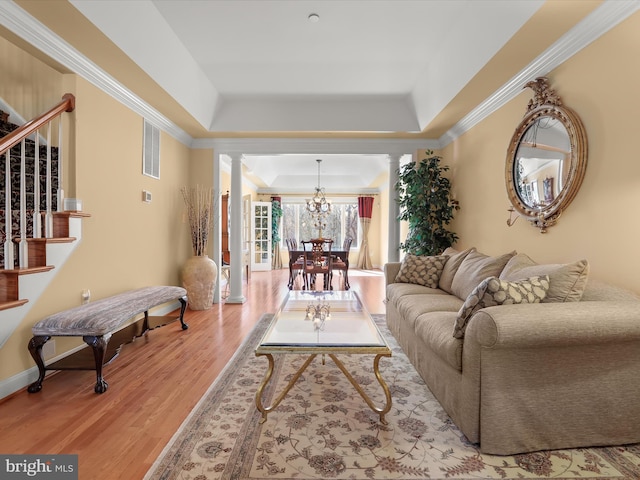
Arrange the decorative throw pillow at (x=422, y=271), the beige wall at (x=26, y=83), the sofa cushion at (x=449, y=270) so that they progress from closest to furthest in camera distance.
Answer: the beige wall at (x=26, y=83) → the sofa cushion at (x=449, y=270) → the decorative throw pillow at (x=422, y=271)

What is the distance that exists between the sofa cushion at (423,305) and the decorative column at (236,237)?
9.14 ft

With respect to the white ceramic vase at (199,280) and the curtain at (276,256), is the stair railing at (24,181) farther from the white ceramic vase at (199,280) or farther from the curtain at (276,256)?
the curtain at (276,256)

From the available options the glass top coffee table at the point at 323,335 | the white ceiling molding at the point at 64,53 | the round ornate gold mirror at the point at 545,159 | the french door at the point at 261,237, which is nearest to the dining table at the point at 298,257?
the french door at the point at 261,237

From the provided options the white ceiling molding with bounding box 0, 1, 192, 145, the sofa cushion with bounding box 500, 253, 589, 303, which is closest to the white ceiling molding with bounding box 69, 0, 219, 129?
the white ceiling molding with bounding box 0, 1, 192, 145

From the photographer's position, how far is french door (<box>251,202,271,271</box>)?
9.12 m

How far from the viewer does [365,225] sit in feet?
33.6

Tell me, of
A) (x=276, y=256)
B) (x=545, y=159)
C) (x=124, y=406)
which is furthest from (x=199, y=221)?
(x=276, y=256)

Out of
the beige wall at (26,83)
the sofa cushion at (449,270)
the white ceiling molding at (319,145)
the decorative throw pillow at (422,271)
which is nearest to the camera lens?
the beige wall at (26,83)

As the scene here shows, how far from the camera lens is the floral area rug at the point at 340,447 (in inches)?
60.9

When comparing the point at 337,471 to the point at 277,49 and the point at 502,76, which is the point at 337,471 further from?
the point at 277,49

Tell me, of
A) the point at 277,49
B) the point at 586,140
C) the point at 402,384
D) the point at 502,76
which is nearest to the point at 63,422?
the point at 402,384

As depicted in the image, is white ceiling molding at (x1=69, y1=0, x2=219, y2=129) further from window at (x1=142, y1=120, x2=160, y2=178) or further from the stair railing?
the stair railing

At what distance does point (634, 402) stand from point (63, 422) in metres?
3.07

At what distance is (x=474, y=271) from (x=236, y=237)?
11.6ft
